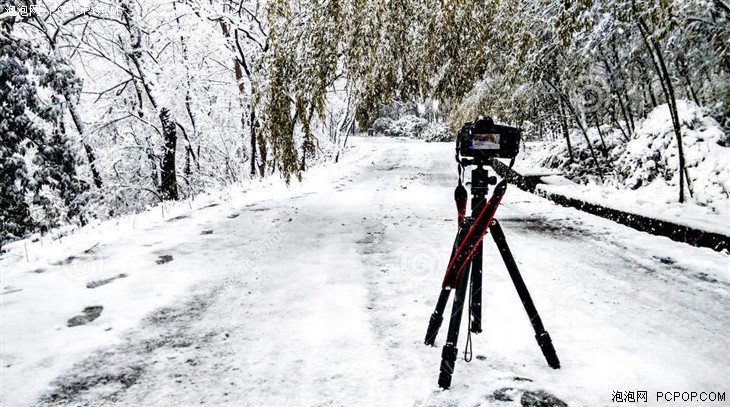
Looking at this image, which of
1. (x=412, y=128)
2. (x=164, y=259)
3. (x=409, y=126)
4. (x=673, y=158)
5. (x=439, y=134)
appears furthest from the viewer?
(x=409, y=126)

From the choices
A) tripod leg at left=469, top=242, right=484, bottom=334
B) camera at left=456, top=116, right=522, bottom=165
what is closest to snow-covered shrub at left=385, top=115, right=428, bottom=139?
tripod leg at left=469, top=242, right=484, bottom=334

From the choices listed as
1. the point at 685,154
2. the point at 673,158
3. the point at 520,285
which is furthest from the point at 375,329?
the point at 673,158

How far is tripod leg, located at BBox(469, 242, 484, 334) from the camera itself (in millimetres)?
2378

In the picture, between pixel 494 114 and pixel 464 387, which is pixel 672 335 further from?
pixel 494 114

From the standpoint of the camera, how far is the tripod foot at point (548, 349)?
232 cm

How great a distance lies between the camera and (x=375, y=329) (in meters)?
2.94

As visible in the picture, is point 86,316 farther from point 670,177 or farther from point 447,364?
point 670,177

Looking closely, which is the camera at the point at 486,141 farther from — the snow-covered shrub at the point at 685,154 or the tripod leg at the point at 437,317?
the snow-covered shrub at the point at 685,154

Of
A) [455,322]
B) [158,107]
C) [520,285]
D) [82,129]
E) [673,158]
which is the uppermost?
[158,107]

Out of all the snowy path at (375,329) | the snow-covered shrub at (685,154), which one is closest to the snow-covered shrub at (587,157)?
the snow-covered shrub at (685,154)

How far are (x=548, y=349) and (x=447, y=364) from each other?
0.57 m

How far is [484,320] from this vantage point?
301cm

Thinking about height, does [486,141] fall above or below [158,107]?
below

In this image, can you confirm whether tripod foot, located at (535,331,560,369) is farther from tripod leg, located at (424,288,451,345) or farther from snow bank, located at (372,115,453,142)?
snow bank, located at (372,115,453,142)
